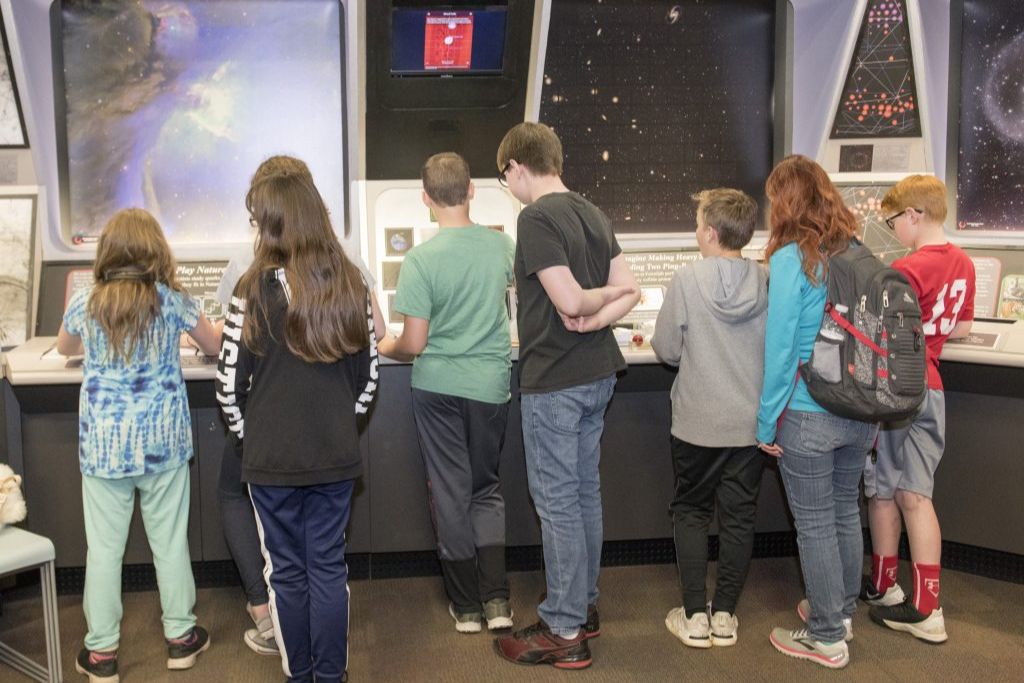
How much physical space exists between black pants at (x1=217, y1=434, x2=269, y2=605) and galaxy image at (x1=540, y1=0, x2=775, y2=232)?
1.72 meters

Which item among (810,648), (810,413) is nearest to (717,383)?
(810,413)

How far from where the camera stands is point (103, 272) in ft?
8.16

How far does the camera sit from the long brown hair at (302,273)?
2150 millimetres

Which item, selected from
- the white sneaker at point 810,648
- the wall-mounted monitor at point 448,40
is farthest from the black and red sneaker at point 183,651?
the wall-mounted monitor at point 448,40

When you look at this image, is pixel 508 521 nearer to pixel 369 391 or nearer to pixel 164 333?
pixel 369 391

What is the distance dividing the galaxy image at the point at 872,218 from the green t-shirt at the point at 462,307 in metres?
1.61

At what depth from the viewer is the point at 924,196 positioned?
9.44ft

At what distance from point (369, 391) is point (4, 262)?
1748mm

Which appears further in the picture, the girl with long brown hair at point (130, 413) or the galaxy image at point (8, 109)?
→ the galaxy image at point (8, 109)

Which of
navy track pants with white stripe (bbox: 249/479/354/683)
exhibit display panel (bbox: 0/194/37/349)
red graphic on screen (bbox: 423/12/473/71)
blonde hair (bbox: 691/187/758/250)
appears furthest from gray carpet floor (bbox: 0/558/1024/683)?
red graphic on screen (bbox: 423/12/473/71)

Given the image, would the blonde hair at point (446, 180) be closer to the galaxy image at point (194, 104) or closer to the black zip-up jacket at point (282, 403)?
the black zip-up jacket at point (282, 403)

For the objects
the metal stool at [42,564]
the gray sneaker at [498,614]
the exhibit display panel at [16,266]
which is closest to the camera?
the metal stool at [42,564]

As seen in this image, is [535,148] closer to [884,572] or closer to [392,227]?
[392,227]

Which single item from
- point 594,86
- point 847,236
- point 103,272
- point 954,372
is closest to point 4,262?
point 103,272
